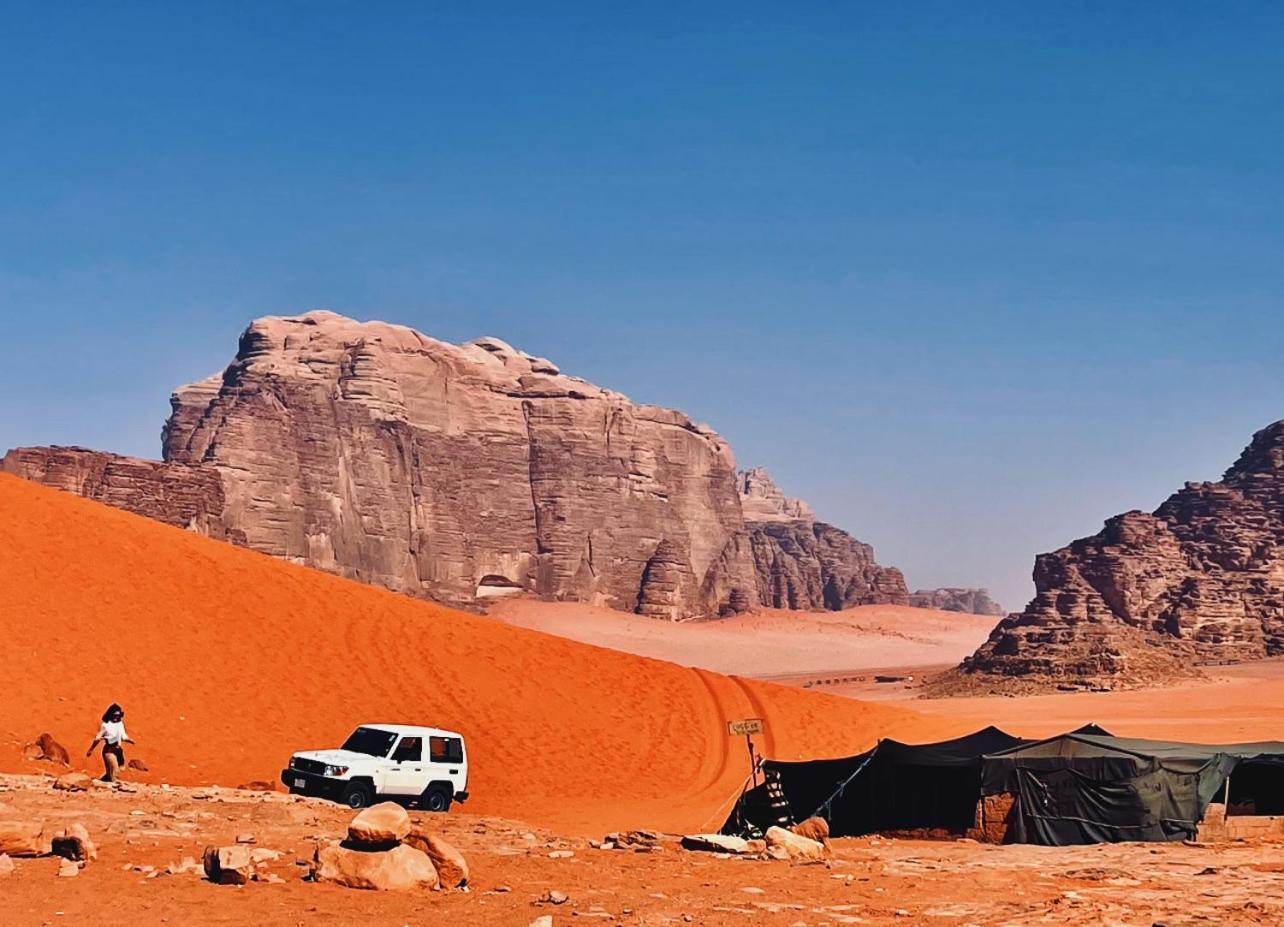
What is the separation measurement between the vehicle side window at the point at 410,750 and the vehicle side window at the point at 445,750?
0.17 m

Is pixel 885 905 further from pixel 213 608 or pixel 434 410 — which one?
pixel 434 410

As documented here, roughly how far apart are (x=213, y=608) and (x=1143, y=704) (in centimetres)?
4522

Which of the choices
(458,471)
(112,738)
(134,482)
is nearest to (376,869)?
(112,738)

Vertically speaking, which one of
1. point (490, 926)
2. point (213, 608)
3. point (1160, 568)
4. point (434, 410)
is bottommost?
point (490, 926)

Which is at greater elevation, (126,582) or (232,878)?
(126,582)

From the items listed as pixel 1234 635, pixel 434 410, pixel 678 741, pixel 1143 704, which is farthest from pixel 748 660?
pixel 678 741

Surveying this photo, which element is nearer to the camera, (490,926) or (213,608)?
(490,926)

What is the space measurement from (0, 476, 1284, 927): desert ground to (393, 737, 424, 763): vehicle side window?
6.82ft

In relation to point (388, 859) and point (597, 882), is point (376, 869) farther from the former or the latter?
point (597, 882)

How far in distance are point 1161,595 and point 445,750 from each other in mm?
75465

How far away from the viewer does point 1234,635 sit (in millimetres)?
84312

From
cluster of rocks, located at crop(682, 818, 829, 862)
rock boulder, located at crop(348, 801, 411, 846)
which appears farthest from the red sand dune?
rock boulder, located at crop(348, 801, 411, 846)

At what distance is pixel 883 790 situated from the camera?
22562mm

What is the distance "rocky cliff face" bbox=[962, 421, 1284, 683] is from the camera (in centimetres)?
7550
